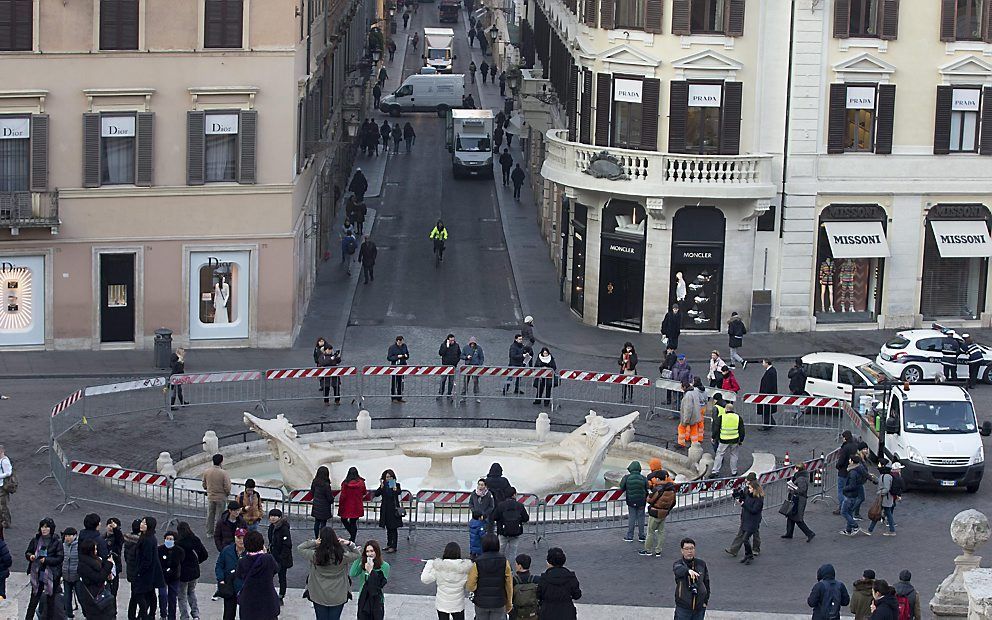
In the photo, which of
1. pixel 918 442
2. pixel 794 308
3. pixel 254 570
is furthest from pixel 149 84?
pixel 254 570

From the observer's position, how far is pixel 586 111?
5881 centimetres

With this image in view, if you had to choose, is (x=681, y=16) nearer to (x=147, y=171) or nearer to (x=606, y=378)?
(x=606, y=378)

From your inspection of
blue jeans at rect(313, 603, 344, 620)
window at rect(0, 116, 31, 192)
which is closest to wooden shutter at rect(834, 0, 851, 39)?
window at rect(0, 116, 31, 192)

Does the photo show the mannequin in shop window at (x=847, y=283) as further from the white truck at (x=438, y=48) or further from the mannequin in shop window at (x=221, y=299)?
the white truck at (x=438, y=48)

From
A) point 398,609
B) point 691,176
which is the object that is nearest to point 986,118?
point 691,176

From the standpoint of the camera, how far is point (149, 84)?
5197 cm

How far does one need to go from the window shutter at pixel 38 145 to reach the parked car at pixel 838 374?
66.0 ft

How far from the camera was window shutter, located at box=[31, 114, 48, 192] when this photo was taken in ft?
168

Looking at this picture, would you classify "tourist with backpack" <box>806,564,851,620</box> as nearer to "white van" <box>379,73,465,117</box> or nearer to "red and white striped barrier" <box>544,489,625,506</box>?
"red and white striped barrier" <box>544,489,625,506</box>

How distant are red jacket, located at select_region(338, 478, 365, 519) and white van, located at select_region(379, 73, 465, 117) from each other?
7265 cm

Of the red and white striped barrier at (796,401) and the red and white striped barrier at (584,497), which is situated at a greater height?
the red and white striped barrier at (796,401)

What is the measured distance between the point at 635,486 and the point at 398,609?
575 cm

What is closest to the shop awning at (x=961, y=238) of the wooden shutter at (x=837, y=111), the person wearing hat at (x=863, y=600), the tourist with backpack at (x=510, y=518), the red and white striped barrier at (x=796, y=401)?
the wooden shutter at (x=837, y=111)

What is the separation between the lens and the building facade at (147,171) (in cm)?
5138
